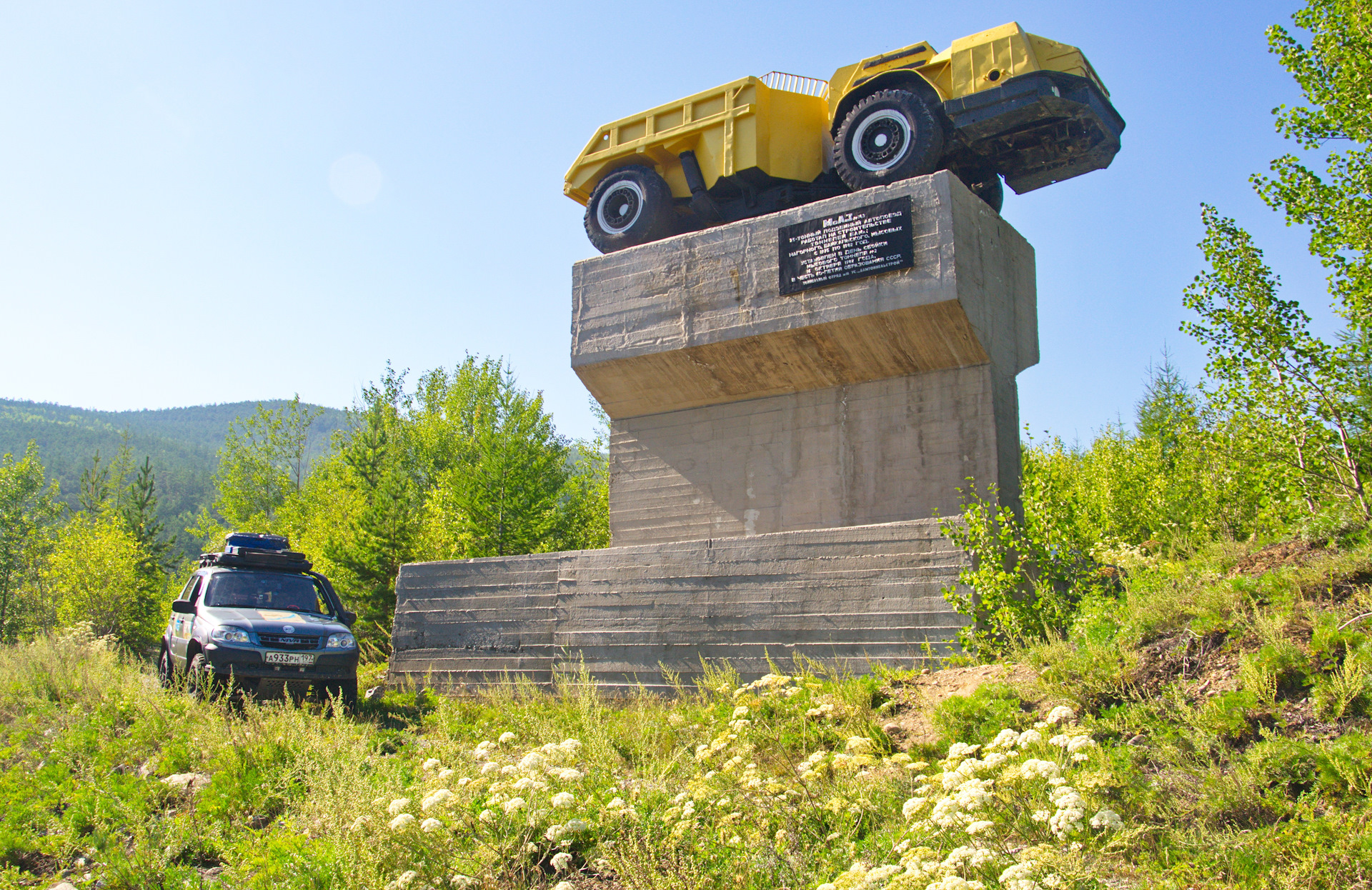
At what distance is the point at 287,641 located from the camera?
9.91 metres

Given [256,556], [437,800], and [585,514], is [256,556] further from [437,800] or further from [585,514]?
[585,514]

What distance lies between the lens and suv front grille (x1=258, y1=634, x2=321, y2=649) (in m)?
9.79

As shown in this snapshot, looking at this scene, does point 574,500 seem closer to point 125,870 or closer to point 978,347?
point 978,347

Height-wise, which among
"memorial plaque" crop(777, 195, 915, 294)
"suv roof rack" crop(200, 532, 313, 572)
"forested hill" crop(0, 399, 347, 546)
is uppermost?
"forested hill" crop(0, 399, 347, 546)

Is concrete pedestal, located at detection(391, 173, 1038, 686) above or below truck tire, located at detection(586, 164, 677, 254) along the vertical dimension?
below

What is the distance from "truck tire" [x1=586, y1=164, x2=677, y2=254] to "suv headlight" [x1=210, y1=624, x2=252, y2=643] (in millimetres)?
7356

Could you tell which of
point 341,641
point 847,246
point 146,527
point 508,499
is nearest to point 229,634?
Answer: point 341,641

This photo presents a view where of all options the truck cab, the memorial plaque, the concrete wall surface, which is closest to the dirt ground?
the concrete wall surface

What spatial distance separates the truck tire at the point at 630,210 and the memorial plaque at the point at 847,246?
2.35 meters

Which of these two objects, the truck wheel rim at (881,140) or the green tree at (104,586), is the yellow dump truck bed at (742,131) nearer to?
the truck wheel rim at (881,140)

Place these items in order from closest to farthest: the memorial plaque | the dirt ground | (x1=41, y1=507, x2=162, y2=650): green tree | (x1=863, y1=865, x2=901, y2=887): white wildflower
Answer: (x1=863, y1=865, x2=901, y2=887): white wildflower, the dirt ground, the memorial plaque, (x1=41, y1=507, x2=162, y2=650): green tree

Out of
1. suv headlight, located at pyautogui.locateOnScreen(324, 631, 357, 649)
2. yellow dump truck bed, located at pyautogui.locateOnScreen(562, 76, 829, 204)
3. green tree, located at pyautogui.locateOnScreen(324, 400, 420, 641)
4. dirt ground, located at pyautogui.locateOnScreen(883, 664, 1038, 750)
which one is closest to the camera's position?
dirt ground, located at pyautogui.locateOnScreen(883, 664, 1038, 750)

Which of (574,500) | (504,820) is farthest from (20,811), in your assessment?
(574,500)

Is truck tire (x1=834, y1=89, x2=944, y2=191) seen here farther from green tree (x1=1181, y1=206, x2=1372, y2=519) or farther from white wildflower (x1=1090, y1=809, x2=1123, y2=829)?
white wildflower (x1=1090, y1=809, x2=1123, y2=829)
